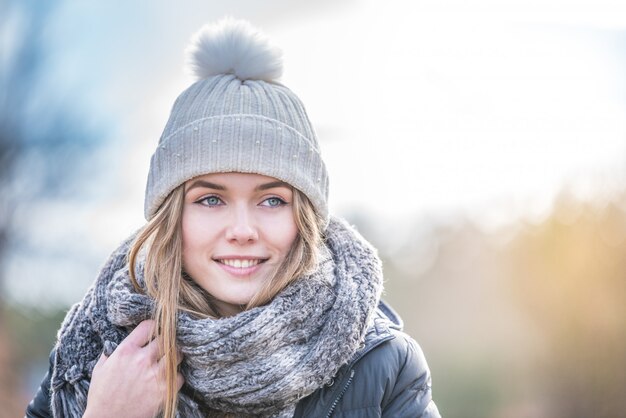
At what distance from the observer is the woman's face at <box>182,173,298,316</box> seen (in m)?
1.98

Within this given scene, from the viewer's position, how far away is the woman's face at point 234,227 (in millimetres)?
1983

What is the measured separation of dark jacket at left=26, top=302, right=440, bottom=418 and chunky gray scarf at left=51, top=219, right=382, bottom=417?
6cm

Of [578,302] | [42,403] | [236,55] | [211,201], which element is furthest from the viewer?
[578,302]


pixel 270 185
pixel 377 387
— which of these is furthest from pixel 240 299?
pixel 377 387

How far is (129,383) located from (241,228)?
0.56 m

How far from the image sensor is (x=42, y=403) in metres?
2.37

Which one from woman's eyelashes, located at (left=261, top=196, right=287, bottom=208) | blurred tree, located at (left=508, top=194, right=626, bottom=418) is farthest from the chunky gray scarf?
blurred tree, located at (left=508, top=194, right=626, bottom=418)

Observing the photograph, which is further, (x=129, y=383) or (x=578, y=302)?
(x=578, y=302)

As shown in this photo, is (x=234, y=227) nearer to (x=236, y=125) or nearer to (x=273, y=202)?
(x=273, y=202)

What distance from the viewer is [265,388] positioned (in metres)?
1.93

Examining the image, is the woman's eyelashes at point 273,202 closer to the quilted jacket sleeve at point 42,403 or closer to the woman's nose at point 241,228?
the woman's nose at point 241,228

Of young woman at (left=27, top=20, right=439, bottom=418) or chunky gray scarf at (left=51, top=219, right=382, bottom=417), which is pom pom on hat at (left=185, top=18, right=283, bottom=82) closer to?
young woman at (left=27, top=20, right=439, bottom=418)

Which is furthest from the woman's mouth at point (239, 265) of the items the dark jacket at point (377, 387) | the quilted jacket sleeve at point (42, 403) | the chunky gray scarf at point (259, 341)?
the quilted jacket sleeve at point (42, 403)

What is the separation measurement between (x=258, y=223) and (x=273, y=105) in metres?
0.38
